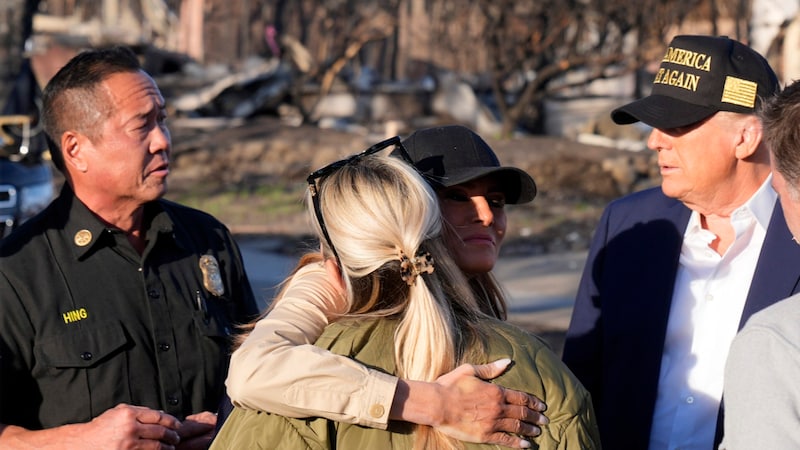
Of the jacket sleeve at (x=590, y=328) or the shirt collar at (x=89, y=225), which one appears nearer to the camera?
the shirt collar at (x=89, y=225)

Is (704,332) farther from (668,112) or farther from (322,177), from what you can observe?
(322,177)

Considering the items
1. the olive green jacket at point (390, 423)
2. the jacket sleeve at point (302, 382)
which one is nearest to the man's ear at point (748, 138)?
the olive green jacket at point (390, 423)

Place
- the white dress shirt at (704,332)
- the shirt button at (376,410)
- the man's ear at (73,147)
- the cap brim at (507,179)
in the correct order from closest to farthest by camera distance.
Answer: the shirt button at (376,410)
the cap brim at (507,179)
the white dress shirt at (704,332)
the man's ear at (73,147)

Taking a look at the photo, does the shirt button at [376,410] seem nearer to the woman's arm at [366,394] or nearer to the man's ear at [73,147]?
the woman's arm at [366,394]

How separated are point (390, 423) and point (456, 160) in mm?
833

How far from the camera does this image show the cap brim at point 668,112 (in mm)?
3420

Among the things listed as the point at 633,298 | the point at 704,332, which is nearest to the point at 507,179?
the point at 633,298

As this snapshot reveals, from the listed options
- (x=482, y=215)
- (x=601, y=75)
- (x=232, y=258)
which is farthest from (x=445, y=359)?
(x=601, y=75)

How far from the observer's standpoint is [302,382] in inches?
91.3

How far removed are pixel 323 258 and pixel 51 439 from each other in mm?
1071

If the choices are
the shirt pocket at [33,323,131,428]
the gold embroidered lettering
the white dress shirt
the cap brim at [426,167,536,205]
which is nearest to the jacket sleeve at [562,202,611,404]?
the white dress shirt

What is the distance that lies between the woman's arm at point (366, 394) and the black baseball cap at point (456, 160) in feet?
2.06

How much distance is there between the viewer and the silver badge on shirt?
367 cm

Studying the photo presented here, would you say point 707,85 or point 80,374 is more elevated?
point 707,85
